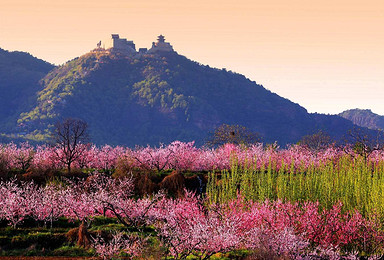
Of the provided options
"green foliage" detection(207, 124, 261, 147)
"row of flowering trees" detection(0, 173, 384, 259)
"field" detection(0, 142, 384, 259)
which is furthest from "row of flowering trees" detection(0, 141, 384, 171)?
"row of flowering trees" detection(0, 173, 384, 259)

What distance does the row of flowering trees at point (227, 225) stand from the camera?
16.1 meters

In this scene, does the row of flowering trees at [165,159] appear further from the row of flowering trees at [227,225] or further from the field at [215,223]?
the row of flowering trees at [227,225]

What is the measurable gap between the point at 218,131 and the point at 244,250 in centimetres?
3644

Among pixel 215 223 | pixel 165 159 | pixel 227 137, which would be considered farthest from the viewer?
pixel 227 137

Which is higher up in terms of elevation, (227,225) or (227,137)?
(227,137)

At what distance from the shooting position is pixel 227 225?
1656 cm

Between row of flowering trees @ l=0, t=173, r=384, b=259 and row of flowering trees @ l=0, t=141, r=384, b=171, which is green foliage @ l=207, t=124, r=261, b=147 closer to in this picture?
row of flowering trees @ l=0, t=141, r=384, b=171

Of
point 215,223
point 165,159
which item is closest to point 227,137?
point 165,159

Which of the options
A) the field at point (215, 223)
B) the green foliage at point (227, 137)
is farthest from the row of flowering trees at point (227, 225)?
the green foliage at point (227, 137)

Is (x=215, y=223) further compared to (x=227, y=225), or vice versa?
(x=215, y=223)

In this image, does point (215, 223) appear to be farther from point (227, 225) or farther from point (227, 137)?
point (227, 137)

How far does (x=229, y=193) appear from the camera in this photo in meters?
24.0

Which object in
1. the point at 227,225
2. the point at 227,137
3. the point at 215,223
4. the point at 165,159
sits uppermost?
the point at 227,137

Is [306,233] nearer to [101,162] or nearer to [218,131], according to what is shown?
[101,162]
